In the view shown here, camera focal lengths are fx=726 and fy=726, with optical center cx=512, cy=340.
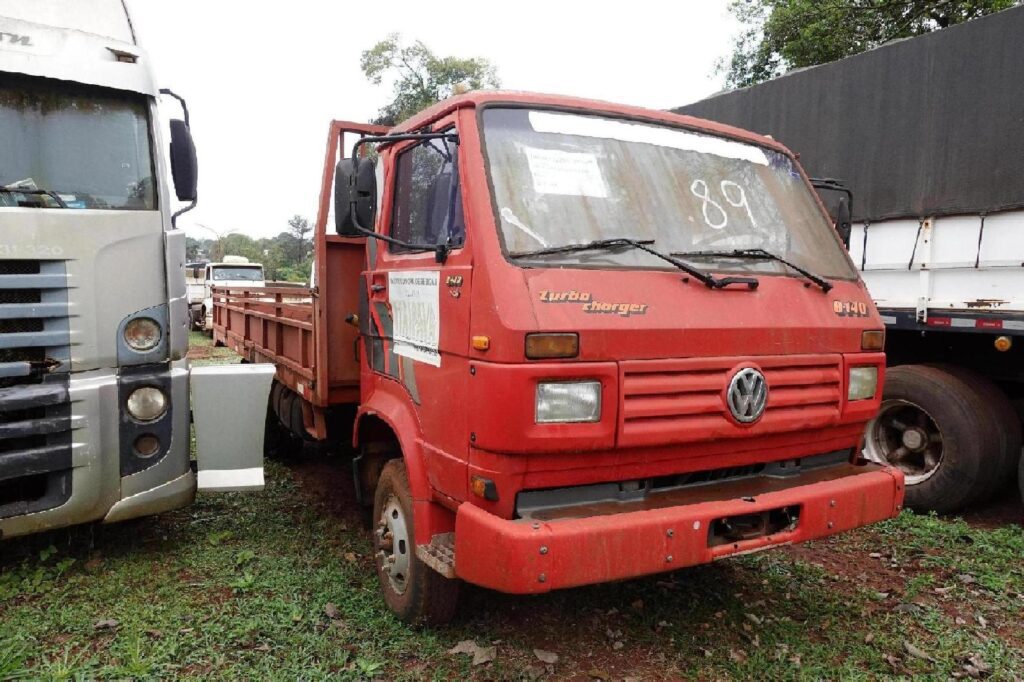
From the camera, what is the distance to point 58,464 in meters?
3.57

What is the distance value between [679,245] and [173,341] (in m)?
2.69

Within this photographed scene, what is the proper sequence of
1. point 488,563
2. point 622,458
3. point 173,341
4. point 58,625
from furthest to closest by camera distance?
point 173,341 → point 58,625 → point 622,458 → point 488,563

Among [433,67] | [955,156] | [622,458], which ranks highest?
[433,67]

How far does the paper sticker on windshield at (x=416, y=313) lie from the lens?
305 cm

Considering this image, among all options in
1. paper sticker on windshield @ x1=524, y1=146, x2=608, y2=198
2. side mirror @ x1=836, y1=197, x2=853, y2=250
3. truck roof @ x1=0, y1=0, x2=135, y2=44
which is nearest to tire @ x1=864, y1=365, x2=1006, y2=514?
side mirror @ x1=836, y1=197, x2=853, y2=250

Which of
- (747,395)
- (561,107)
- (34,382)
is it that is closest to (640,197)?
(561,107)

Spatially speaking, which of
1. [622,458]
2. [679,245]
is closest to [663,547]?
[622,458]

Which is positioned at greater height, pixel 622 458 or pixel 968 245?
pixel 968 245

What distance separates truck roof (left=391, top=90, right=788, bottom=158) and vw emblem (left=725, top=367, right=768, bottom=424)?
1.30 metres

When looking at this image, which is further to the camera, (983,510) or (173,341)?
(983,510)

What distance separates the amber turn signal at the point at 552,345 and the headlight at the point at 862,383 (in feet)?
4.81

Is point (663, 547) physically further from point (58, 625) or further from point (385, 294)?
point (58, 625)

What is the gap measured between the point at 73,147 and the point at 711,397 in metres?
3.35

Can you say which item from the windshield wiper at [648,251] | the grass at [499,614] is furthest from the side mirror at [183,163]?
the windshield wiper at [648,251]
